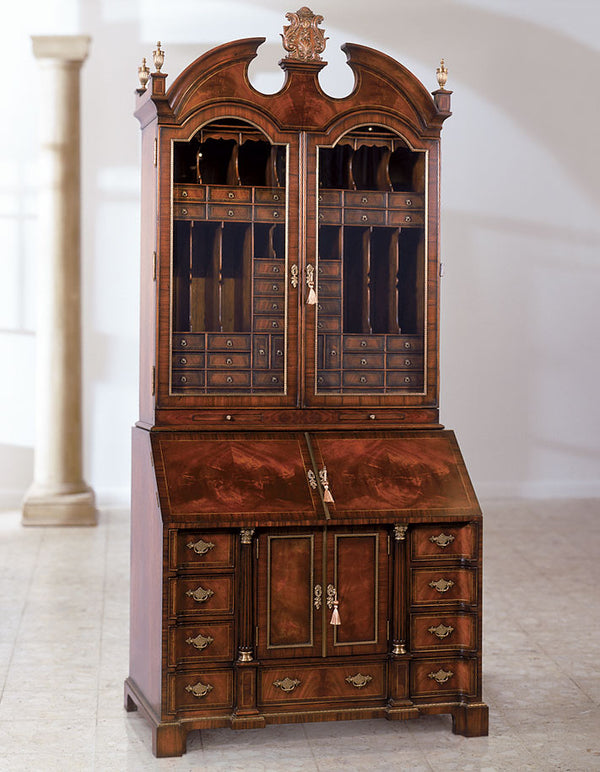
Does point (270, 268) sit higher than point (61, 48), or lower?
lower

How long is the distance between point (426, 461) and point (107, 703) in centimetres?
162

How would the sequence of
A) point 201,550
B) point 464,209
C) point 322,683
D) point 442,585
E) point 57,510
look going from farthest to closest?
point 464,209 → point 57,510 → point 442,585 → point 322,683 → point 201,550

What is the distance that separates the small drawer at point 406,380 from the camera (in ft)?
14.1

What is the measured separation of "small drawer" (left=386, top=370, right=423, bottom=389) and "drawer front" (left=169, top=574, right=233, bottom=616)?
0.99m

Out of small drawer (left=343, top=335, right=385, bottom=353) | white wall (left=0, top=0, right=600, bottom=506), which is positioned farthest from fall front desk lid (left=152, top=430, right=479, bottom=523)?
white wall (left=0, top=0, right=600, bottom=506)

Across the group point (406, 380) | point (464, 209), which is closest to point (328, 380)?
point (406, 380)

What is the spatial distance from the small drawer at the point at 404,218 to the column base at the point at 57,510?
4.88m

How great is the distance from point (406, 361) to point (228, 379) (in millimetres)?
693

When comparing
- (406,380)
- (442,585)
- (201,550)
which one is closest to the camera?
(201,550)

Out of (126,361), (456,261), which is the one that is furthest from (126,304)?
(456,261)

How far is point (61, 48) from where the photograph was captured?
868 cm

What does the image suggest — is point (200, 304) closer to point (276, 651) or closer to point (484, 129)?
point (276, 651)

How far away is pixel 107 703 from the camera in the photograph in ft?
14.8

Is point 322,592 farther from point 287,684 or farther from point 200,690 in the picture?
point 200,690
